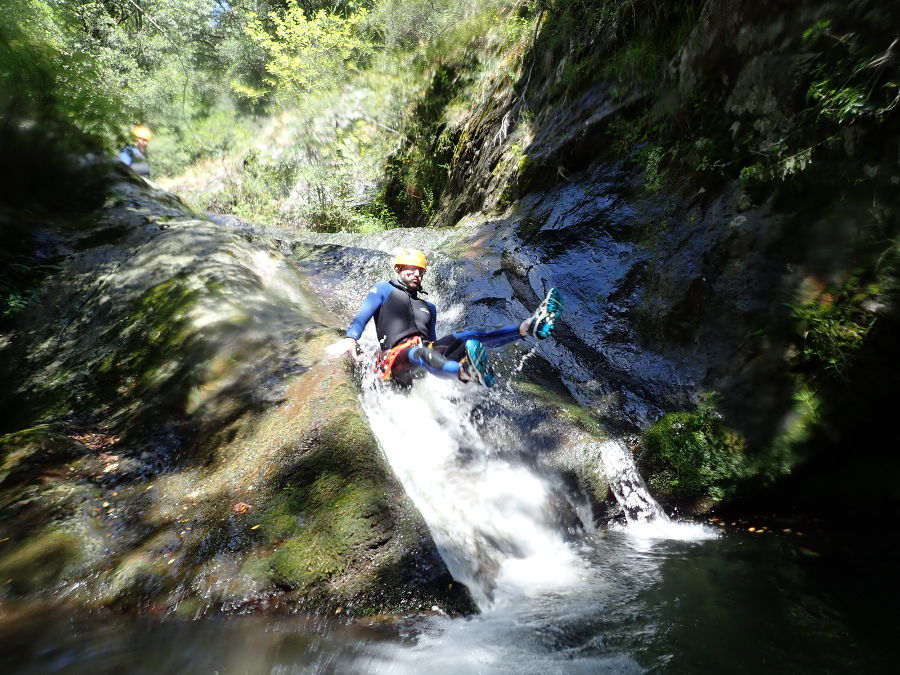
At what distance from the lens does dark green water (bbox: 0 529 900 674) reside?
8.59 feet

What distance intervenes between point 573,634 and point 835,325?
3.48 metres

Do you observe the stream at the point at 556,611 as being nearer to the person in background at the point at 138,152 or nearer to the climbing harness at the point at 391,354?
the climbing harness at the point at 391,354

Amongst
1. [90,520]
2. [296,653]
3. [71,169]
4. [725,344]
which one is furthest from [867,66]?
[71,169]

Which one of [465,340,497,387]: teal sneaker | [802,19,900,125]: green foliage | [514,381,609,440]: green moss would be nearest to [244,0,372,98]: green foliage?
[514,381,609,440]: green moss

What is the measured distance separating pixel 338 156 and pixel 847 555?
49.9 feet

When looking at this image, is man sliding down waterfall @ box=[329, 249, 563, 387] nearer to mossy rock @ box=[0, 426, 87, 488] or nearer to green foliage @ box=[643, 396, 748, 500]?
green foliage @ box=[643, 396, 748, 500]

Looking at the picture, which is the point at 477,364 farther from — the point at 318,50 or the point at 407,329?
the point at 318,50

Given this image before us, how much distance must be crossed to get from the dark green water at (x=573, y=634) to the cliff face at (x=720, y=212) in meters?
1.50

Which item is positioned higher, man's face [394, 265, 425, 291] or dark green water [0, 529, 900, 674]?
man's face [394, 265, 425, 291]

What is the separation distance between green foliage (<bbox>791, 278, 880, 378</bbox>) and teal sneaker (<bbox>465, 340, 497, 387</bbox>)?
2970 mm

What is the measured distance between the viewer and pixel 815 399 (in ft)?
14.3

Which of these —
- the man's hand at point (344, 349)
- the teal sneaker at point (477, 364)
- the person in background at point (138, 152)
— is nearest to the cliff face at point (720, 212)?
the teal sneaker at point (477, 364)

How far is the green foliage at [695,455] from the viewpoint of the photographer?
4.79m

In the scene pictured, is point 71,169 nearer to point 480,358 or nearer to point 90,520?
point 90,520
